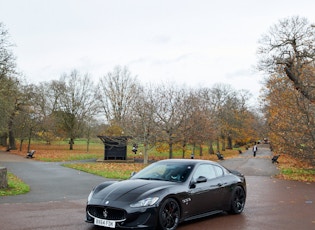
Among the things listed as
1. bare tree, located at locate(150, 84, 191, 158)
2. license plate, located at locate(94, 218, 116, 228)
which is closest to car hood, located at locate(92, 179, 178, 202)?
license plate, located at locate(94, 218, 116, 228)

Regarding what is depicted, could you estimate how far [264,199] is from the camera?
37.8 ft

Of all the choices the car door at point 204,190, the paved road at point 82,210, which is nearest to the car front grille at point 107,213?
the paved road at point 82,210

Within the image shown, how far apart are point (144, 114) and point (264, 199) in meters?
16.3

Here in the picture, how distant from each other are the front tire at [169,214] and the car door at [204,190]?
54cm

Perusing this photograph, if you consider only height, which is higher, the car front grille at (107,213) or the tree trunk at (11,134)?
the tree trunk at (11,134)

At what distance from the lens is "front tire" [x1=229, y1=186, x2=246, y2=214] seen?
884 centimetres

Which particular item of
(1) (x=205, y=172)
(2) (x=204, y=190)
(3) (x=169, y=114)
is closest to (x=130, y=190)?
(2) (x=204, y=190)

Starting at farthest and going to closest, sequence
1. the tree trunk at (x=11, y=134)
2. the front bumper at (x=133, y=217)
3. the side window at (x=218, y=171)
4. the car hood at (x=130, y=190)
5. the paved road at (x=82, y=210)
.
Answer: the tree trunk at (x=11, y=134) < the side window at (x=218, y=171) < the paved road at (x=82, y=210) < the car hood at (x=130, y=190) < the front bumper at (x=133, y=217)

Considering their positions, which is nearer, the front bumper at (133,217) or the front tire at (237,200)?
the front bumper at (133,217)

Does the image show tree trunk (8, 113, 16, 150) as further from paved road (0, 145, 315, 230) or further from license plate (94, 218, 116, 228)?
license plate (94, 218, 116, 228)

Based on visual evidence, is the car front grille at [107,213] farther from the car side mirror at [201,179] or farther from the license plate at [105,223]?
the car side mirror at [201,179]

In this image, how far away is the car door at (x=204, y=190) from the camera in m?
7.70

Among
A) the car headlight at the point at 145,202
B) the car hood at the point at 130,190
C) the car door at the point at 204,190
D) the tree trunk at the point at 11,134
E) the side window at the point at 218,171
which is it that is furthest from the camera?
the tree trunk at the point at 11,134

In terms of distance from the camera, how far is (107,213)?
22.1 feet
